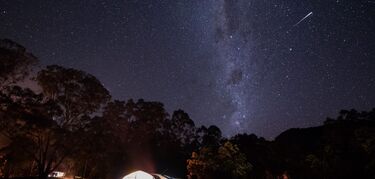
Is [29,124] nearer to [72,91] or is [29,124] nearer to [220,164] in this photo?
[72,91]

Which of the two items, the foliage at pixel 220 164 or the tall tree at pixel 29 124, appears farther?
the foliage at pixel 220 164

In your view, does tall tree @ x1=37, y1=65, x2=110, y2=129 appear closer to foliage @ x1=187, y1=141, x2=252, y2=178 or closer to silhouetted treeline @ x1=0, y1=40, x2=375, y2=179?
silhouetted treeline @ x1=0, y1=40, x2=375, y2=179

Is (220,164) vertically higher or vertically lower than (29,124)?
Answer: lower

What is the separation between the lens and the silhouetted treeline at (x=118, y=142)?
19.3 m

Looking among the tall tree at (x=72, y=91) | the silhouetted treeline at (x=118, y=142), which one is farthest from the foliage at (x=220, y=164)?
the tall tree at (x=72, y=91)

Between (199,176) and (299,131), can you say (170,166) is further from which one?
(299,131)

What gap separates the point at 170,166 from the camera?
38.8 meters

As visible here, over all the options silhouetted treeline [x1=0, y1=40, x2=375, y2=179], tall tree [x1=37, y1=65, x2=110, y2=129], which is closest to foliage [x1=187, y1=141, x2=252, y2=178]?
silhouetted treeline [x1=0, y1=40, x2=375, y2=179]

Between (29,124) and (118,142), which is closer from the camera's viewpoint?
(29,124)

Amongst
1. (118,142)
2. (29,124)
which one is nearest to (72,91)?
(29,124)

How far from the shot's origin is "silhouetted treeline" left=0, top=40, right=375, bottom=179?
63.2 feet

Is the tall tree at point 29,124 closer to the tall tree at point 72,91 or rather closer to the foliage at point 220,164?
the tall tree at point 72,91

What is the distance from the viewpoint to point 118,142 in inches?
1362

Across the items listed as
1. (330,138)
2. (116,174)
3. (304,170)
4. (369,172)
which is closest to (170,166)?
(116,174)
